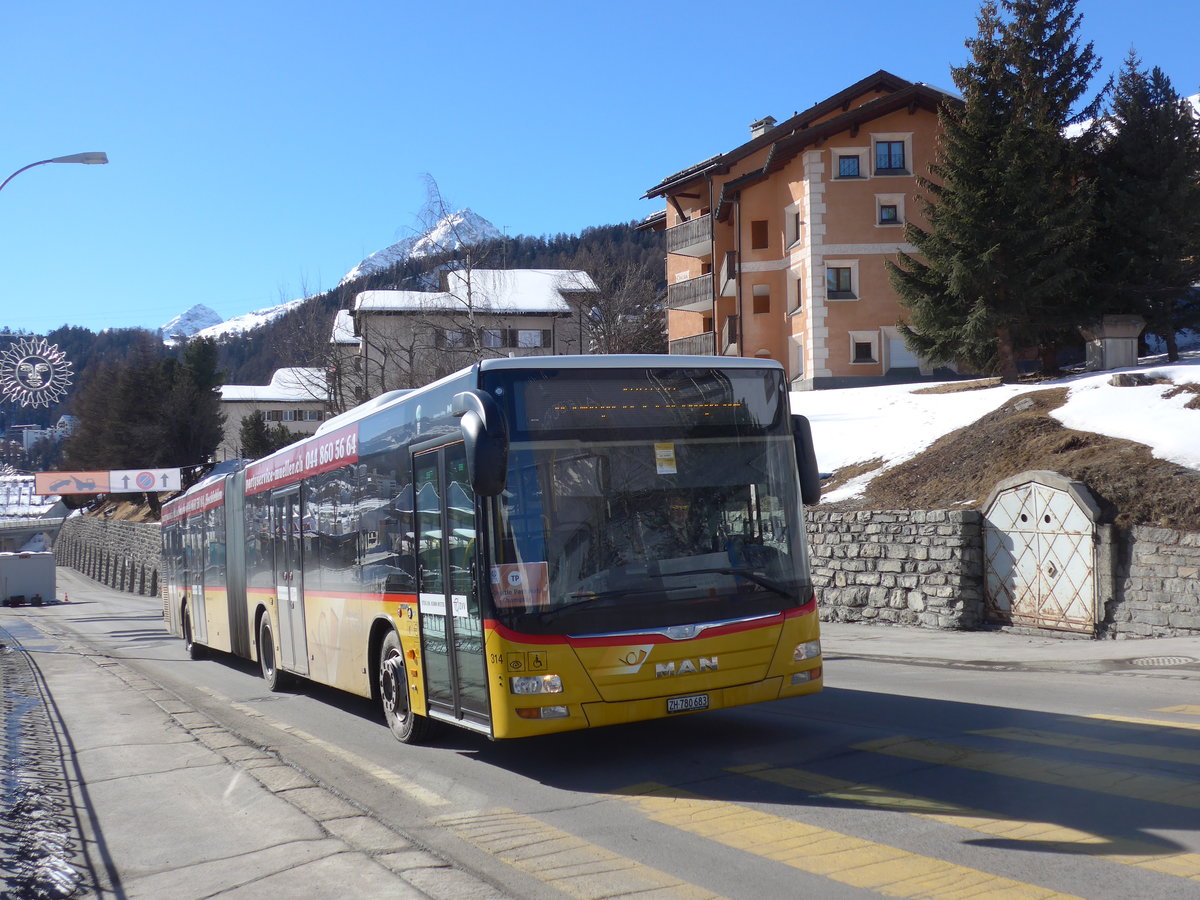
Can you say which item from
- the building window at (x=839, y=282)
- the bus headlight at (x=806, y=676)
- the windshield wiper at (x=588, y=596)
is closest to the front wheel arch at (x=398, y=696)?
the windshield wiper at (x=588, y=596)

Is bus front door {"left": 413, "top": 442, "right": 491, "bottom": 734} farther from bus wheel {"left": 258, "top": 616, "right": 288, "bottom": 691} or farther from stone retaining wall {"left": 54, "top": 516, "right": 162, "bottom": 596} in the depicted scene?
stone retaining wall {"left": 54, "top": 516, "right": 162, "bottom": 596}

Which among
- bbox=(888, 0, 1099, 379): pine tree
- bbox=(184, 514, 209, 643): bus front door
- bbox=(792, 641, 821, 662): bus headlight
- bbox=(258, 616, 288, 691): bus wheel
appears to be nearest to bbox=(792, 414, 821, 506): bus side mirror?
bbox=(792, 641, 821, 662): bus headlight

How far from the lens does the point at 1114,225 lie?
3177 centimetres

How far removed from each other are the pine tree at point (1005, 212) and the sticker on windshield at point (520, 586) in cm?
2531

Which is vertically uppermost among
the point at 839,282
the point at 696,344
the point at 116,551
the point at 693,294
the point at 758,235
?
the point at 758,235

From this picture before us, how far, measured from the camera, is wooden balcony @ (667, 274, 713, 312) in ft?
167

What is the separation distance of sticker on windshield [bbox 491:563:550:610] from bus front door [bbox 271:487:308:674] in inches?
225

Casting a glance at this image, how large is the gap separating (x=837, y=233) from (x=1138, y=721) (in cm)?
3596

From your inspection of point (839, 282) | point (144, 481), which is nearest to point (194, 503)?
point (839, 282)

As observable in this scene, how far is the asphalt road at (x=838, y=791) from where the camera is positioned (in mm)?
5070

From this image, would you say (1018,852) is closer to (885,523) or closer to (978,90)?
(885,523)

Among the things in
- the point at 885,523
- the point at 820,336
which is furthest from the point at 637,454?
the point at 820,336

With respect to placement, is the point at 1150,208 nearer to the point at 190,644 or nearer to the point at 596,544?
the point at 190,644

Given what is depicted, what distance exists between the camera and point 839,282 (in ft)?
141
